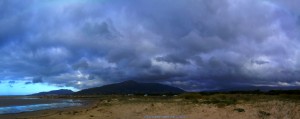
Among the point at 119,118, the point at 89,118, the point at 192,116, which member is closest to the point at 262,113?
the point at 192,116

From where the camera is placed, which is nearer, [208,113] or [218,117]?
[218,117]

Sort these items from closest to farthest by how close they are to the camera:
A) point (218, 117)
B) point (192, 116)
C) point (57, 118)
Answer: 1. point (218, 117)
2. point (192, 116)
3. point (57, 118)

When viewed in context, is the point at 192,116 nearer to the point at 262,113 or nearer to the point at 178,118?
the point at 178,118

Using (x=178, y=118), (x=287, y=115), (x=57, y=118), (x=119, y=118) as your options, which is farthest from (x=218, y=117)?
(x=57, y=118)

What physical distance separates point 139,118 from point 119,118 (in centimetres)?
233

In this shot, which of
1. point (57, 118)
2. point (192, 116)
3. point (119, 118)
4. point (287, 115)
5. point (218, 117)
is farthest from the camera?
point (57, 118)

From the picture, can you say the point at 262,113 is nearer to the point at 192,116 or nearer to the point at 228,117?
the point at 228,117

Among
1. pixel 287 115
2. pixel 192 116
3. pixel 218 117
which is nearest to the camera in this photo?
pixel 287 115

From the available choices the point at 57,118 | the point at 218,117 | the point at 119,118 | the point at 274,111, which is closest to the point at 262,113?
the point at 274,111

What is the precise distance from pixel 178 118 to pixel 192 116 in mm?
1785

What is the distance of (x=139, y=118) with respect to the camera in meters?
33.5

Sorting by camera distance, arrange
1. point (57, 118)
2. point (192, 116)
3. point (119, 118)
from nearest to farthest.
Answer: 1. point (192, 116)
2. point (119, 118)
3. point (57, 118)

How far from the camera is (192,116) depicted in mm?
32062

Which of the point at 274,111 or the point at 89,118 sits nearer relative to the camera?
the point at 274,111
